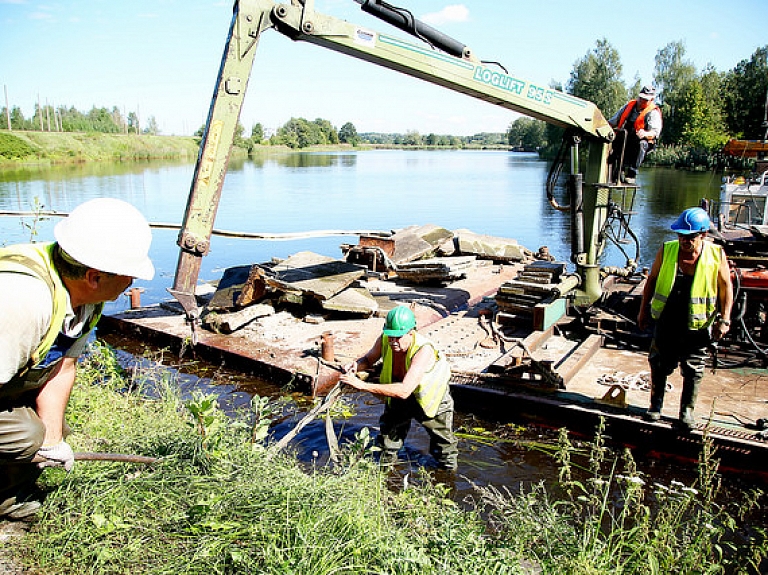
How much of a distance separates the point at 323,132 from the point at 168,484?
127m

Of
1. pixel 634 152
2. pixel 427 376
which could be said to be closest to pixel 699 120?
pixel 634 152

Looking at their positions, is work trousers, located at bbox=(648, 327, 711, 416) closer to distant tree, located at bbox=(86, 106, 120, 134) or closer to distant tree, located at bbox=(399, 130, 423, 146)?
distant tree, located at bbox=(86, 106, 120, 134)

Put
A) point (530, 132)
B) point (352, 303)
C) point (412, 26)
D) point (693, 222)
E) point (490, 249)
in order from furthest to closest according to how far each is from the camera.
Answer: point (530, 132) < point (490, 249) < point (352, 303) < point (412, 26) < point (693, 222)

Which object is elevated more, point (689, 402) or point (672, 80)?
point (672, 80)

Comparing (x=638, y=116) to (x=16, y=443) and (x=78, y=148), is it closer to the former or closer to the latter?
(x=16, y=443)

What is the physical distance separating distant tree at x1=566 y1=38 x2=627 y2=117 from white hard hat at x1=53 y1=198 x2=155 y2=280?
6227 centimetres

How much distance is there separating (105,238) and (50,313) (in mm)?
403

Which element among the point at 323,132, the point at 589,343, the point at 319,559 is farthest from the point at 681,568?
the point at 323,132

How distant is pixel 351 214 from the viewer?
1064 inches

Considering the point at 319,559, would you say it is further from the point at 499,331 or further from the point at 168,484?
the point at 499,331

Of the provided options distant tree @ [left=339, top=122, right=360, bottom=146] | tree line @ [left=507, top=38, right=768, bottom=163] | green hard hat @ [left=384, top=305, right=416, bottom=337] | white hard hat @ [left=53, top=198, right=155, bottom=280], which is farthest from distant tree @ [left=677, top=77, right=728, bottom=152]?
distant tree @ [left=339, top=122, right=360, bottom=146]

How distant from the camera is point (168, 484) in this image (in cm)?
341

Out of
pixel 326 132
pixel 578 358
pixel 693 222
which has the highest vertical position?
pixel 326 132

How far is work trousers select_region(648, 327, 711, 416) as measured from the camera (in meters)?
5.06
